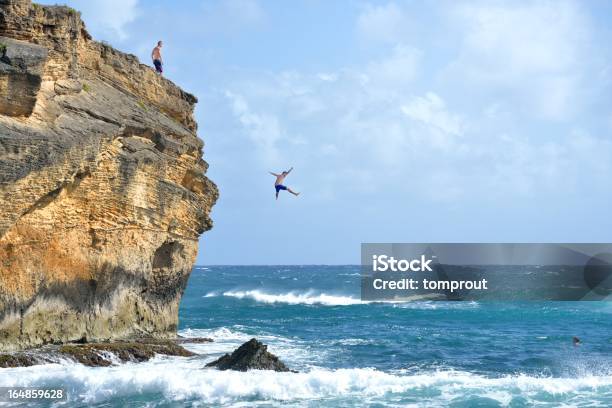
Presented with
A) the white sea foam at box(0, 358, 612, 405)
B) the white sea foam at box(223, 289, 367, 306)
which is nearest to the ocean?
the white sea foam at box(0, 358, 612, 405)

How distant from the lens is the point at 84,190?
20.3 m

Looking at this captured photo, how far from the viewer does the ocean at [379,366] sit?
16.7 metres

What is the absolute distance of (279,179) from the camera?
23.2 meters

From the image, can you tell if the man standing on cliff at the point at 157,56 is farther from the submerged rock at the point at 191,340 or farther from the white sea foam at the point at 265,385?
the white sea foam at the point at 265,385

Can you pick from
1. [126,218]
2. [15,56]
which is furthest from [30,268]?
[15,56]

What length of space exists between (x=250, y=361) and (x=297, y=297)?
2047 inches

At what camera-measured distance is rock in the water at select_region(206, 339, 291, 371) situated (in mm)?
18763

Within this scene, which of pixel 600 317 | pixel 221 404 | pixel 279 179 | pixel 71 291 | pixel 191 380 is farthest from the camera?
pixel 600 317

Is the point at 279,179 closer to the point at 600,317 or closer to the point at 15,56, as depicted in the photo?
the point at 15,56

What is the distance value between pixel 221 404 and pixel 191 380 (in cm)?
150

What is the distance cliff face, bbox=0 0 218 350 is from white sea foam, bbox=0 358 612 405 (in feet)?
8.12

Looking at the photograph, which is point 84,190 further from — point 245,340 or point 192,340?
point 245,340

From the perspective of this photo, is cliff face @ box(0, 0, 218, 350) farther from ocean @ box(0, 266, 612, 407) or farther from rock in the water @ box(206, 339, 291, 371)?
rock in the water @ box(206, 339, 291, 371)

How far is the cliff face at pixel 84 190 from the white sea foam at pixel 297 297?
122 ft
